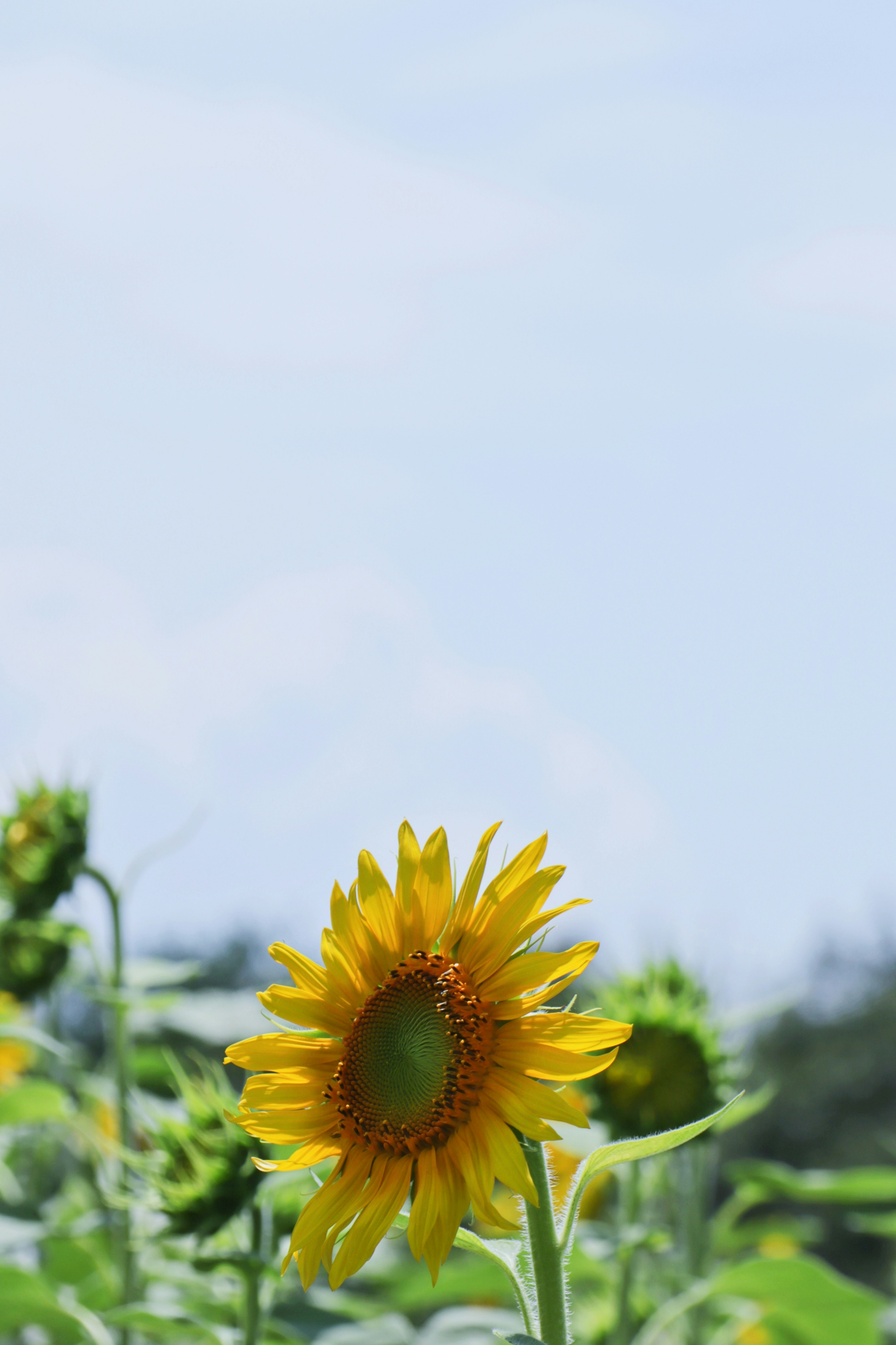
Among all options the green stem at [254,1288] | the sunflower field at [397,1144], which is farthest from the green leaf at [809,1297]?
the green stem at [254,1288]

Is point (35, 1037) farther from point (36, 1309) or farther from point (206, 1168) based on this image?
point (206, 1168)

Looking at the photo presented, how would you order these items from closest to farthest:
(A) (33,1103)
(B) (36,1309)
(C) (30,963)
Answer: (B) (36,1309), (A) (33,1103), (C) (30,963)

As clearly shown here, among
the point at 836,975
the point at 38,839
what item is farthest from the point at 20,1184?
the point at 836,975

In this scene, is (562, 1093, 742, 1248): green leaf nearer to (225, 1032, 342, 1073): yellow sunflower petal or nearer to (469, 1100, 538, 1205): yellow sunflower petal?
(469, 1100, 538, 1205): yellow sunflower petal

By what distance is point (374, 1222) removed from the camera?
991 millimetres

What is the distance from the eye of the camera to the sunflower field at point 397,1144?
38.7 inches

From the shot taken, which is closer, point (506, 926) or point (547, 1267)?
point (547, 1267)

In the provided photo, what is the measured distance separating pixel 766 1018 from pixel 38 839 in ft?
4.07

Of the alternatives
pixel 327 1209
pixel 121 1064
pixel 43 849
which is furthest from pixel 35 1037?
pixel 327 1209

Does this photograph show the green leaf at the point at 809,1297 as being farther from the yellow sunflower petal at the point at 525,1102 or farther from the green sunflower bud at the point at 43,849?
the green sunflower bud at the point at 43,849

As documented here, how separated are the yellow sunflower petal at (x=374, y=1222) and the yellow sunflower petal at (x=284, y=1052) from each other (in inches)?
4.2

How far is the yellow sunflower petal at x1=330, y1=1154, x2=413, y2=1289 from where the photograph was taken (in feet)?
3.20

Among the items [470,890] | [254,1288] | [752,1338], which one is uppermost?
[470,890]

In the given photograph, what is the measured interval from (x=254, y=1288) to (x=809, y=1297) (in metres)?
0.82
